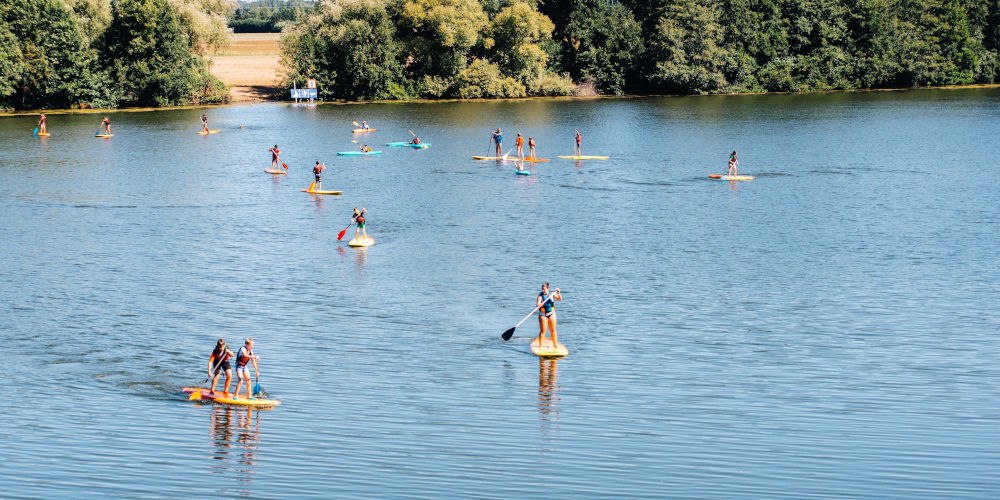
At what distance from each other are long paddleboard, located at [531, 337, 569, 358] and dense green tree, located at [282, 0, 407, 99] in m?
98.0

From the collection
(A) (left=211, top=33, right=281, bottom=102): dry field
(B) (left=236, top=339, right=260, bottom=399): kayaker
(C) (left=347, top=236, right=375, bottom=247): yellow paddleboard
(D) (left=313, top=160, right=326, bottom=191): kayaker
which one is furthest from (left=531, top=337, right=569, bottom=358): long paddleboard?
(A) (left=211, top=33, right=281, bottom=102): dry field

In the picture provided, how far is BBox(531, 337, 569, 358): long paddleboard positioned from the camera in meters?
28.8

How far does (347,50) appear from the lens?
406ft

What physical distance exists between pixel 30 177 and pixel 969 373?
5790cm

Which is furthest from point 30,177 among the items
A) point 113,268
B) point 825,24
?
point 825,24

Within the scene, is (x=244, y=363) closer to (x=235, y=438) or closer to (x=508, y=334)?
(x=235, y=438)

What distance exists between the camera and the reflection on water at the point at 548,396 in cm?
2352

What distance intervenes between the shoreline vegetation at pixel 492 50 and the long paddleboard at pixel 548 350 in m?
93.9

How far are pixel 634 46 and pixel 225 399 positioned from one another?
382ft

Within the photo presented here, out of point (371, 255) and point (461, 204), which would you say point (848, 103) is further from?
point (371, 255)

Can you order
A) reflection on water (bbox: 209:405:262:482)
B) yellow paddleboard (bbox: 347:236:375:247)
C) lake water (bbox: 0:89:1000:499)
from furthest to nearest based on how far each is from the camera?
yellow paddleboard (bbox: 347:236:375:247)
reflection on water (bbox: 209:405:262:482)
lake water (bbox: 0:89:1000:499)

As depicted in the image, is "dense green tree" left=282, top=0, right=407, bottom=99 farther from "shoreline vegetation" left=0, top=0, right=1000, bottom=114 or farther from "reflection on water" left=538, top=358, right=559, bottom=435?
"reflection on water" left=538, top=358, right=559, bottom=435

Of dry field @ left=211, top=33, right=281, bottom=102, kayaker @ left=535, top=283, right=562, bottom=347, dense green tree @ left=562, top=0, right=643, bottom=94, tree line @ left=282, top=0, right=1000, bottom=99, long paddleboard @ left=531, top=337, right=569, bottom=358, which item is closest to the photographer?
long paddleboard @ left=531, top=337, right=569, bottom=358

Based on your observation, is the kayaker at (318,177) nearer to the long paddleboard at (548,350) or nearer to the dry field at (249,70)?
the long paddleboard at (548,350)
